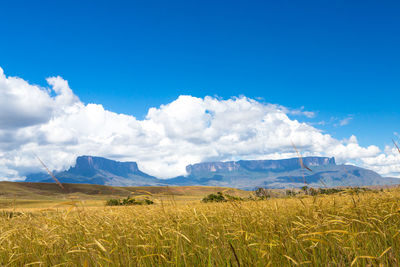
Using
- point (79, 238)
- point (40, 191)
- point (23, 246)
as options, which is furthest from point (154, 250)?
point (40, 191)

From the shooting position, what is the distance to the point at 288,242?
3.89 meters

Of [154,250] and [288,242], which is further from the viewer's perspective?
[154,250]

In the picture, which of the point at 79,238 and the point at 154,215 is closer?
the point at 79,238

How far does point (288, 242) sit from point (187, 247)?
1628 mm

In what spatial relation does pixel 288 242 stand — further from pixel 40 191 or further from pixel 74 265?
pixel 40 191

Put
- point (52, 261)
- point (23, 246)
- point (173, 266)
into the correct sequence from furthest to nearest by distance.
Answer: point (23, 246), point (52, 261), point (173, 266)

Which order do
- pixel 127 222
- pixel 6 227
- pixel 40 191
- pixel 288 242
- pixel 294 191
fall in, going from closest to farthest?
pixel 288 242 → pixel 127 222 → pixel 6 227 → pixel 294 191 → pixel 40 191

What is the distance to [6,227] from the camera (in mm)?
7395

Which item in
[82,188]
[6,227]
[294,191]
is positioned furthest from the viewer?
[82,188]

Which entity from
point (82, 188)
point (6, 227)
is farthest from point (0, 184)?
point (6, 227)

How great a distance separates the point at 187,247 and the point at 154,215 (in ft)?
10.4

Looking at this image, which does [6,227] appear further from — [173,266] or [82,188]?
[82,188]

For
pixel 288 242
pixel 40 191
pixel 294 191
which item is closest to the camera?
pixel 288 242

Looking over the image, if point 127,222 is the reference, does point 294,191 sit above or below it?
above
